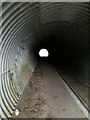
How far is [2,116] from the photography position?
15.8 feet

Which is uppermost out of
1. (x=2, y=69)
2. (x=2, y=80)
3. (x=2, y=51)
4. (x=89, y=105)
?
(x=2, y=51)

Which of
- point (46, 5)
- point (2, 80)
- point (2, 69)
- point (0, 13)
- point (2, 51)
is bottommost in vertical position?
point (2, 80)

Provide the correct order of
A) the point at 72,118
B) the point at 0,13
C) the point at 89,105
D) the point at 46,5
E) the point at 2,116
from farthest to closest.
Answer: the point at 89,105 < the point at 46,5 < the point at 72,118 < the point at 2,116 < the point at 0,13

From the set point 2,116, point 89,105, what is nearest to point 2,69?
point 2,116

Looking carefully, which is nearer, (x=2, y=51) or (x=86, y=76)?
(x=2, y=51)

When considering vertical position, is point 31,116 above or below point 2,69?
below

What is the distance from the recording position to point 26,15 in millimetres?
5770

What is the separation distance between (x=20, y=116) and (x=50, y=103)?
149 cm

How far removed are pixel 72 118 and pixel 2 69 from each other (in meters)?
2.59

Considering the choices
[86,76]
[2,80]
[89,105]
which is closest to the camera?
[2,80]

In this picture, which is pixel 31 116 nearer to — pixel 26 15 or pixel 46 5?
pixel 26 15

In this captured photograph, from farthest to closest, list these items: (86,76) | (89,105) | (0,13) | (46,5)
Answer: (86,76) < (89,105) < (46,5) < (0,13)

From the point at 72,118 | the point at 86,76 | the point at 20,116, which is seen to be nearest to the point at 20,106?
the point at 20,116

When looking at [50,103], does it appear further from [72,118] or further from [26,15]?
[26,15]
